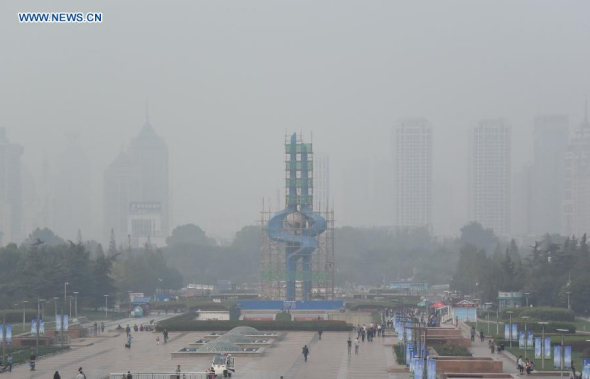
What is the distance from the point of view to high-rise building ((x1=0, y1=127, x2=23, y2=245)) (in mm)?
165488

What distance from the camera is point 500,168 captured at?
183000mm

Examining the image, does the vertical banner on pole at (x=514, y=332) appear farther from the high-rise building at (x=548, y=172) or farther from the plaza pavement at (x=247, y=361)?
the high-rise building at (x=548, y=172)

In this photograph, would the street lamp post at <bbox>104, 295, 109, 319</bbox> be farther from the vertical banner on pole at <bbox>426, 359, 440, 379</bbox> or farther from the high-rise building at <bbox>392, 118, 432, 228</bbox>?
the high-rise building at <bbox>392, 118, 432, 228</bbox>

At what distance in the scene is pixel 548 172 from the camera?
182m

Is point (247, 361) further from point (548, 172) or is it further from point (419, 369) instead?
point (548, 172)

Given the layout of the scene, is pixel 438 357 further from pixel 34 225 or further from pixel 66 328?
pixel 34 225

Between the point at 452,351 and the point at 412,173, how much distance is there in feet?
494

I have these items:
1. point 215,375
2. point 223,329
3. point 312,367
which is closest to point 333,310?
point 223,329

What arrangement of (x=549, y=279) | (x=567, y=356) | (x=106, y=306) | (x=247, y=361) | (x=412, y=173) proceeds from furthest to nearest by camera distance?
(x=412, y=173) → (x=549, y=279) → (x=106, y=306) → (x=247, y=361) → (x=567, y=356)

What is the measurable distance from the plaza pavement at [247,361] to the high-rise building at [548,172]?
420 feet

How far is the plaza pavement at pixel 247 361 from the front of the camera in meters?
34.6

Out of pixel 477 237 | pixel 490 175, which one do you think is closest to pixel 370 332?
pixel 477 237

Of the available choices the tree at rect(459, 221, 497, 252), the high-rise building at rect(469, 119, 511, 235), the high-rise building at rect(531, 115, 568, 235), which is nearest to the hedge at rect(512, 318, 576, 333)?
the tree at rect(459, 221, 497, 252)

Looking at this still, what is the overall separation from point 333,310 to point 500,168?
4857 inches
